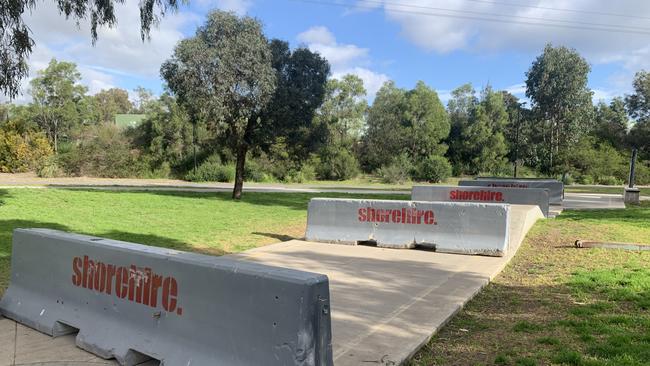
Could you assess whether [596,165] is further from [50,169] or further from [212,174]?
[50,169]

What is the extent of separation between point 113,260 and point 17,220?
8450mm

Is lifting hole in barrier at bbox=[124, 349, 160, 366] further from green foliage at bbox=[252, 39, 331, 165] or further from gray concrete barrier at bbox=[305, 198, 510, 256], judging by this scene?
green foliage at bbox=[252, 39, 331, 165]

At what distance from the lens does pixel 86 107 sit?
1928 inches

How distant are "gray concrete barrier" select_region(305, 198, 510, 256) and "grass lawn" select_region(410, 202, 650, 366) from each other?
2.48 ft

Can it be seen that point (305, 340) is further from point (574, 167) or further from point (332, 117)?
point (574, 167)

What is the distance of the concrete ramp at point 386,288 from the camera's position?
435 cm

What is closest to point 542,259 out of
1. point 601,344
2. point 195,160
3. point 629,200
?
point 601,344

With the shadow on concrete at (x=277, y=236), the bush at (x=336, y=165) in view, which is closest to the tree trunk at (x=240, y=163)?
the shadow on concrete at (x=277, y=236)

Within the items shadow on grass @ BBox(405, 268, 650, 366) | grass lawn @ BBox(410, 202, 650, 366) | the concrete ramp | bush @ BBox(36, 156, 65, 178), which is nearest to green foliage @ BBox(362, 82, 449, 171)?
bush @ BBox(36, 156, 65, 178)

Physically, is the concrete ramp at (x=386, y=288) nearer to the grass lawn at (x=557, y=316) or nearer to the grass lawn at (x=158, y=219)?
the grass lawn at (x=557, y=316)

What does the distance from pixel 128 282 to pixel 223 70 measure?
43.7 ft

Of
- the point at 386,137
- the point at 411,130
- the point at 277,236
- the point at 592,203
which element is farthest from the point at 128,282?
the point at 386,137

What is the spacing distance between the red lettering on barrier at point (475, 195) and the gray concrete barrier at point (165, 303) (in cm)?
1332

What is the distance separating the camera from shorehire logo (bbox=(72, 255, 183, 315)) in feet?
12.9
